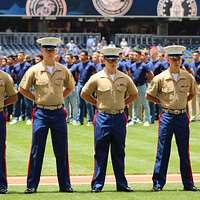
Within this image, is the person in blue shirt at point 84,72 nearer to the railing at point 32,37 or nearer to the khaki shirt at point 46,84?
the khaki shirt at point 46,84

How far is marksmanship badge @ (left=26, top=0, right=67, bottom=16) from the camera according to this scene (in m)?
37.4

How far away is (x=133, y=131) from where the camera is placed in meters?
19.2

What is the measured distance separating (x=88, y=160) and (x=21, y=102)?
8769 millimetres

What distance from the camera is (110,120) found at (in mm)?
10297

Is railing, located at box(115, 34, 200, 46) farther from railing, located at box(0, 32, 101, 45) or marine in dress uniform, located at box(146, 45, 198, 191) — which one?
marine in dress uniform, located at box(146, 45, 198, 191)

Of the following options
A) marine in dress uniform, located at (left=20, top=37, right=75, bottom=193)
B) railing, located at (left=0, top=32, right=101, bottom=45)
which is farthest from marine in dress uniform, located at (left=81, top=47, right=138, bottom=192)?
railing, located at (left=0, top=32, right=101, bottom=45)

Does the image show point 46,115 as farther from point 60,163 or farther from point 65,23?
point 65,23

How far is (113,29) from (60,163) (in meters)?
31.7

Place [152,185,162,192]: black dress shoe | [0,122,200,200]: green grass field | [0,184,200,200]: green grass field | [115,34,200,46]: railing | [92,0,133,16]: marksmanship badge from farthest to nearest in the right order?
[115,34,200,46]: railing, [92,0,133,16]: marksmanship badge, [152,185,162,192]: black dress shoe, [0,122,200,200]: green grass field, [0,184,200,200]: green grass field

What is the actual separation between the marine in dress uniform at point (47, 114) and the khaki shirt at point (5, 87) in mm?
205

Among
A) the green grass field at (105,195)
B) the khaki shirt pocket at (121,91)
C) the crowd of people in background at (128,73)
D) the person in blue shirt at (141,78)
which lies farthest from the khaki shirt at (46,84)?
the person in blue shirt at (141,78)

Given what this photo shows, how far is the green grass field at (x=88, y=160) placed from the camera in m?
9.95

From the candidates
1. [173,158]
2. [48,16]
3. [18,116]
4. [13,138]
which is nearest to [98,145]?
[173,158]

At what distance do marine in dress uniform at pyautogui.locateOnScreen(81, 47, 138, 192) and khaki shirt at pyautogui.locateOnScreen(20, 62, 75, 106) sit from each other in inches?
18.9
